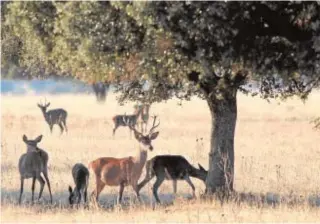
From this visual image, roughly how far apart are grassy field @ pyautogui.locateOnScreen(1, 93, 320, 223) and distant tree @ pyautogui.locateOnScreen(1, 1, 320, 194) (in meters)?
2.24

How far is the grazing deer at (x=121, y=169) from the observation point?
18.0 meters

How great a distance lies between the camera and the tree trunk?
18047 millimetres

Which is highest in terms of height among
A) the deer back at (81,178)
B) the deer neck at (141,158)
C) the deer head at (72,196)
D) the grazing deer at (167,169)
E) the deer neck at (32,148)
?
the deer neck at (32,148)

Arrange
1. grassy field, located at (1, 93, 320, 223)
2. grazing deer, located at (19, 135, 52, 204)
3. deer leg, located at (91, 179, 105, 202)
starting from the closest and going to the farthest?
grassy field, located at (1, 93, 320, 223) < deer leg, located at (91, 179, 105, 202) < grazing deer, located at (19, 135, 52, 204)

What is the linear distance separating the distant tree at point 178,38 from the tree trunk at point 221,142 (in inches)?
59.5

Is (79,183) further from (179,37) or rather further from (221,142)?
(179,37)

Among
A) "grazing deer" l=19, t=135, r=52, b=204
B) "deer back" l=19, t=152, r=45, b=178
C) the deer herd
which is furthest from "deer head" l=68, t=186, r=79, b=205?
"deer back" l=19, t=152, r=45, b=178

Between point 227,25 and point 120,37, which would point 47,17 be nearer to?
point 120,37

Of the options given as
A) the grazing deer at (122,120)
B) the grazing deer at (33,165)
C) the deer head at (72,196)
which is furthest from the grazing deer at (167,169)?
the grazing deer at (122,120)

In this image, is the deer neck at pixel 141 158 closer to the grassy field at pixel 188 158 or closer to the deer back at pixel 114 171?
the deer back at pixel 114 171

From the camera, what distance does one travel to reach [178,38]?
1424 centimetres

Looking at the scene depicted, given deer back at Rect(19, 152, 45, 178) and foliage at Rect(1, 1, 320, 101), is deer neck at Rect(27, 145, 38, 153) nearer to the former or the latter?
deer back at Rect(19, 152, 45, 178)

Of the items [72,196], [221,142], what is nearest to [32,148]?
[72,196]

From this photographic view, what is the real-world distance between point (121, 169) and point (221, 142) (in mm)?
1996
